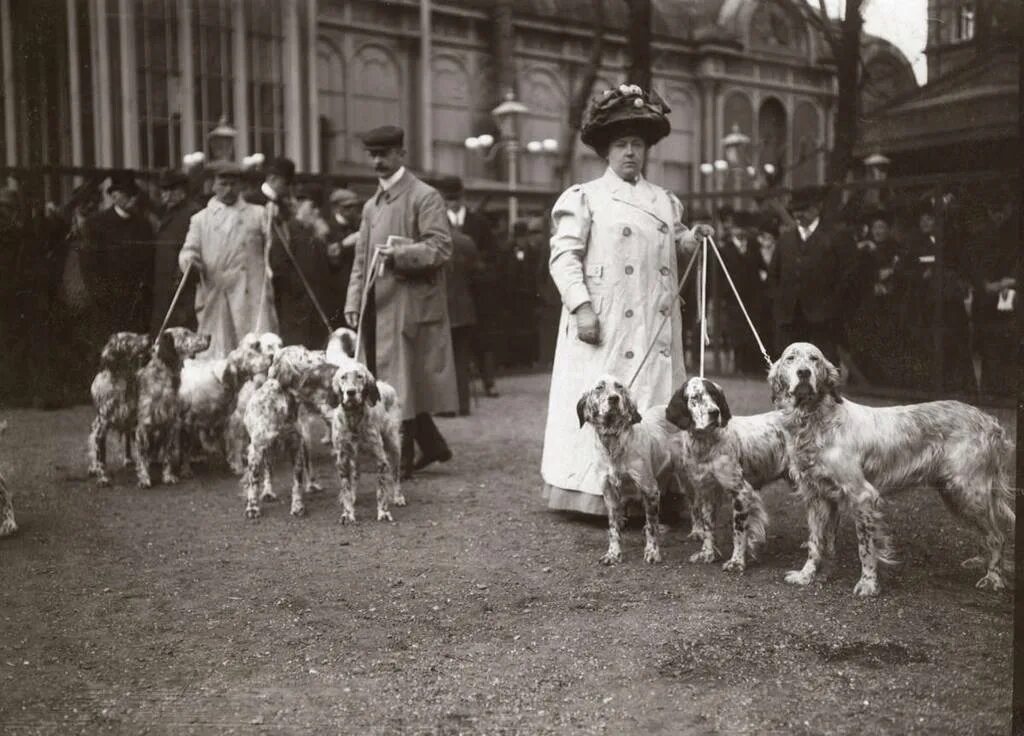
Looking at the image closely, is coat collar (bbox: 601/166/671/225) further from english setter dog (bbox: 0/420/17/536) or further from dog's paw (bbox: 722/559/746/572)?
english setter dog (bbox: 0/420/17/536)

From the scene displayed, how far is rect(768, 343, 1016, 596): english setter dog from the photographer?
5199 mm

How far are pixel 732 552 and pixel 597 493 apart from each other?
991mm

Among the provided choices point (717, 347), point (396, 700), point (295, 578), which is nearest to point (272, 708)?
point (396, 700)

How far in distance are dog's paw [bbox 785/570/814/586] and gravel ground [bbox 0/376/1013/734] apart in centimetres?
7

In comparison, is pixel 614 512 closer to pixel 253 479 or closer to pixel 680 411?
pixel 680 411

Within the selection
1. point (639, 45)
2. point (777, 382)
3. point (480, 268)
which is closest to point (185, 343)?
point (777, 382)

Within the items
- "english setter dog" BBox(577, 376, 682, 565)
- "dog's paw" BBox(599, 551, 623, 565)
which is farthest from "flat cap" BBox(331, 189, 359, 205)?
"dog's paw" BBox(599, 551, 623, 565)

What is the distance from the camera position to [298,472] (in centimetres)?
753

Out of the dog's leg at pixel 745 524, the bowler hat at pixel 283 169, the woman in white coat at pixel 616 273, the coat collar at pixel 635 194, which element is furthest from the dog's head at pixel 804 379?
the bowler hat at pixel 283 169

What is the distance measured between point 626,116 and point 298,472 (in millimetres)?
3325

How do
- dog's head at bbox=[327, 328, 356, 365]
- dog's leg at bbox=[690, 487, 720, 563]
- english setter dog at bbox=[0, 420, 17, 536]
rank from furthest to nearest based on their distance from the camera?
dog's head at bbox=[327, 328, 356, 365], english setter dog at bbox=[0, 420, 17, 536], dog's leg at bbox=[690, 487, 720, 563]

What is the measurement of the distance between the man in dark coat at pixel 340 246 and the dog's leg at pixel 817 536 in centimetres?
684

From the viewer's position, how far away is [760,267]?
1578 centimetres

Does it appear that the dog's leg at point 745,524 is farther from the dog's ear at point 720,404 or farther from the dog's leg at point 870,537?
the dog's leg at point 870,537
